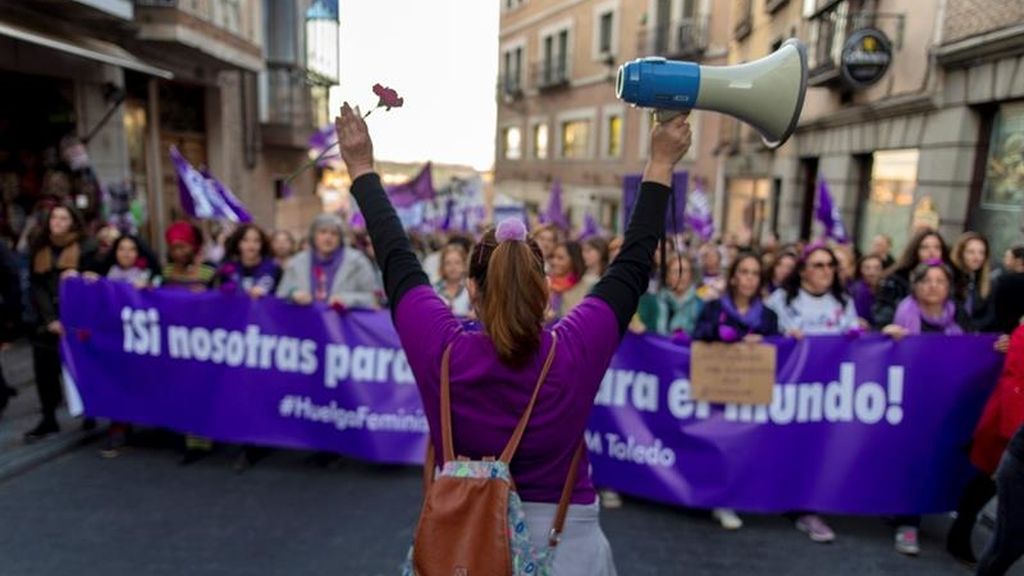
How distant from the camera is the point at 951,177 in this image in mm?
9117

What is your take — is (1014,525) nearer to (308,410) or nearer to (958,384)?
(958,384)

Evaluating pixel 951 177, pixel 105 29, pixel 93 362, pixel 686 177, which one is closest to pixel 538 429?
pixel 93 362

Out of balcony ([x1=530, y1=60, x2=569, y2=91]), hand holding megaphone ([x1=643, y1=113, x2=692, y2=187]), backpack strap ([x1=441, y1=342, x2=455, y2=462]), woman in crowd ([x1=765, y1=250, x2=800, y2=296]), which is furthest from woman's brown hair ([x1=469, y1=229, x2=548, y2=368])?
balcony ([x1=530, y1=60, x2=569, y2=91])

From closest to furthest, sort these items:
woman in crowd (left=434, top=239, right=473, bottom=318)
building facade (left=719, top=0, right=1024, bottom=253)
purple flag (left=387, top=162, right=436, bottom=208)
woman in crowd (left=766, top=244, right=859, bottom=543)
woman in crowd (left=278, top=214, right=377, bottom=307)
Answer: woman in crowd (left=766, top=244, right=859, bottom=543)
woman in crowd (left=434, top=239, right=473, bottom=318)
woman in crowd (left=278, top=214, right=377, bottom=307)
building facade (left=719, top=0, right=1024, bottom=253)
purple flag (left=387, top=162, right=436, bottom=208)

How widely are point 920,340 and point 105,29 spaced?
11.0 metres

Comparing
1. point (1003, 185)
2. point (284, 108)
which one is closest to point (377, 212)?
point (1003, 185)

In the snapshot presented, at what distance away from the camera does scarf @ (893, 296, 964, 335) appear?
169 inches

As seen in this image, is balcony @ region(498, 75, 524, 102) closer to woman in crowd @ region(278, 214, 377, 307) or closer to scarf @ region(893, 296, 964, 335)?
woman in crowd @ region(278, 214, 377, 307)

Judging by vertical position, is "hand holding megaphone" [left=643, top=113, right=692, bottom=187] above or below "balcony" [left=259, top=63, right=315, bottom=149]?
below

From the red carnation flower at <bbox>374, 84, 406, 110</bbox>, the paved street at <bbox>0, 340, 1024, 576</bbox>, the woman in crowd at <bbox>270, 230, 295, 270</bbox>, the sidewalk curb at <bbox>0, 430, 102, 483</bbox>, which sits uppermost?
the red carnation flower at <bbox>374, 84, 406, 110</bbox>

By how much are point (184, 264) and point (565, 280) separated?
2.78m

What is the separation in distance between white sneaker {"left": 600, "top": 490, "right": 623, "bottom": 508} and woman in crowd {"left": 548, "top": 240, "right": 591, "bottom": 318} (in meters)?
1.30

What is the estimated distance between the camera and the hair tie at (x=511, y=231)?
154cm

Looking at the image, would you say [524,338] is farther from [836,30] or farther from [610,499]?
[836,30]
